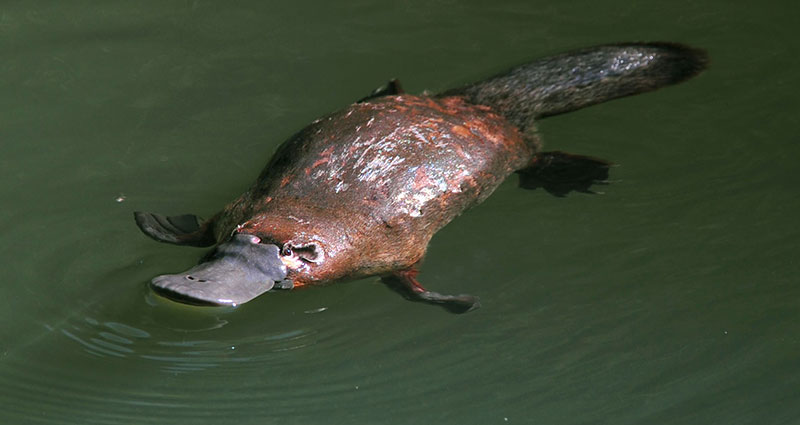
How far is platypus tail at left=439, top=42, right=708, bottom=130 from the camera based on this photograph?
3.50 m

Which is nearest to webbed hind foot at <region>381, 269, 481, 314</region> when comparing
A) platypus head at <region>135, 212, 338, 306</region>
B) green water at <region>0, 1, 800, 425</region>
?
green water at <region>0, 1, 800, 425</region>

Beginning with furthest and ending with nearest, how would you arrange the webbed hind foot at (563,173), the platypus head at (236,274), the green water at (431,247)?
the webbed hind foot at (563,173), the green water at (431,247), the platypus head at (236,274)

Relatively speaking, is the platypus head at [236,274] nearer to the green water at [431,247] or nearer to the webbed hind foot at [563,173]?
the green water at [431,247]

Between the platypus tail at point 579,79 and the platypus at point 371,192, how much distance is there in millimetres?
13

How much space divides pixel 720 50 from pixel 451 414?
7.13 feet

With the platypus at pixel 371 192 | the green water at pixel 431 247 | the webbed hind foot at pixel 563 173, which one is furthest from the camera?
the webbed hind foot at pixel 563 173

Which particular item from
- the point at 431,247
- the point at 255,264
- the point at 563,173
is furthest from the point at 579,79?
the point at 255,264

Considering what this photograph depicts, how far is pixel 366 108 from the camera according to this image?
121 inches

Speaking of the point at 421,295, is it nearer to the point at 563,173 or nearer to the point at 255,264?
the point at 255,264

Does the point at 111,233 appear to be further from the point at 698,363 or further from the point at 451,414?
the point at 698,363

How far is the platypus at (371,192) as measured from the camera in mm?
2686

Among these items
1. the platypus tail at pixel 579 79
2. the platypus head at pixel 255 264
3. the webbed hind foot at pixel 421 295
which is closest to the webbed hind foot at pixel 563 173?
the platypus tail at pixel 579 79

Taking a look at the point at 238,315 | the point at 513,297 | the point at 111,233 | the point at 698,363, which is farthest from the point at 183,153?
the point at 698,363

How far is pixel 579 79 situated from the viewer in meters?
3.57
